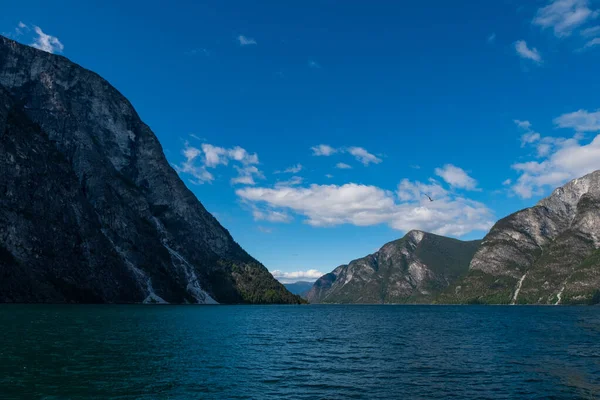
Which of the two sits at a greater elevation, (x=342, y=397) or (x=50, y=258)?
(x=50, y=258)

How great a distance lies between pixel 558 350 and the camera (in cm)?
5438

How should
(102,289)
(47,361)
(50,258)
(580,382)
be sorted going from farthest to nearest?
1. (102,289)
2. (50,258)
3. (47,361)
4. (580,382)

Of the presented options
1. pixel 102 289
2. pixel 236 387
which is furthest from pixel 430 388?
pixel 102 289

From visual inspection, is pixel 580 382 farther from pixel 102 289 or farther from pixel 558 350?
pixel 102 289

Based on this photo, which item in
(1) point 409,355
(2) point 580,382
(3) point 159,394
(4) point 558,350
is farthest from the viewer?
(4) point 558,350

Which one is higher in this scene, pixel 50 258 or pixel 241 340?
pixel 50 258

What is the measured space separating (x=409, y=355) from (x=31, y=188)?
19021 cm

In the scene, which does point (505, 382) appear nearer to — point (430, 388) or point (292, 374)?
point (430, 388)

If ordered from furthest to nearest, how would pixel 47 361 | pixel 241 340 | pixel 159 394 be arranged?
pixel 241 340 → pixel 47 361 → pixel 159 394

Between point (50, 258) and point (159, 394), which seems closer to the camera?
point (159, 394)

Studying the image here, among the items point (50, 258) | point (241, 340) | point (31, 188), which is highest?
point (31, 188)

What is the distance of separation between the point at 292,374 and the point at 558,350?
125ft

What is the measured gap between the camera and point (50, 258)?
17612 centimetres

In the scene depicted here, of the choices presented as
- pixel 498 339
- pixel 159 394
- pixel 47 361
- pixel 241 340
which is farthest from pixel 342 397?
pixel 498 339
